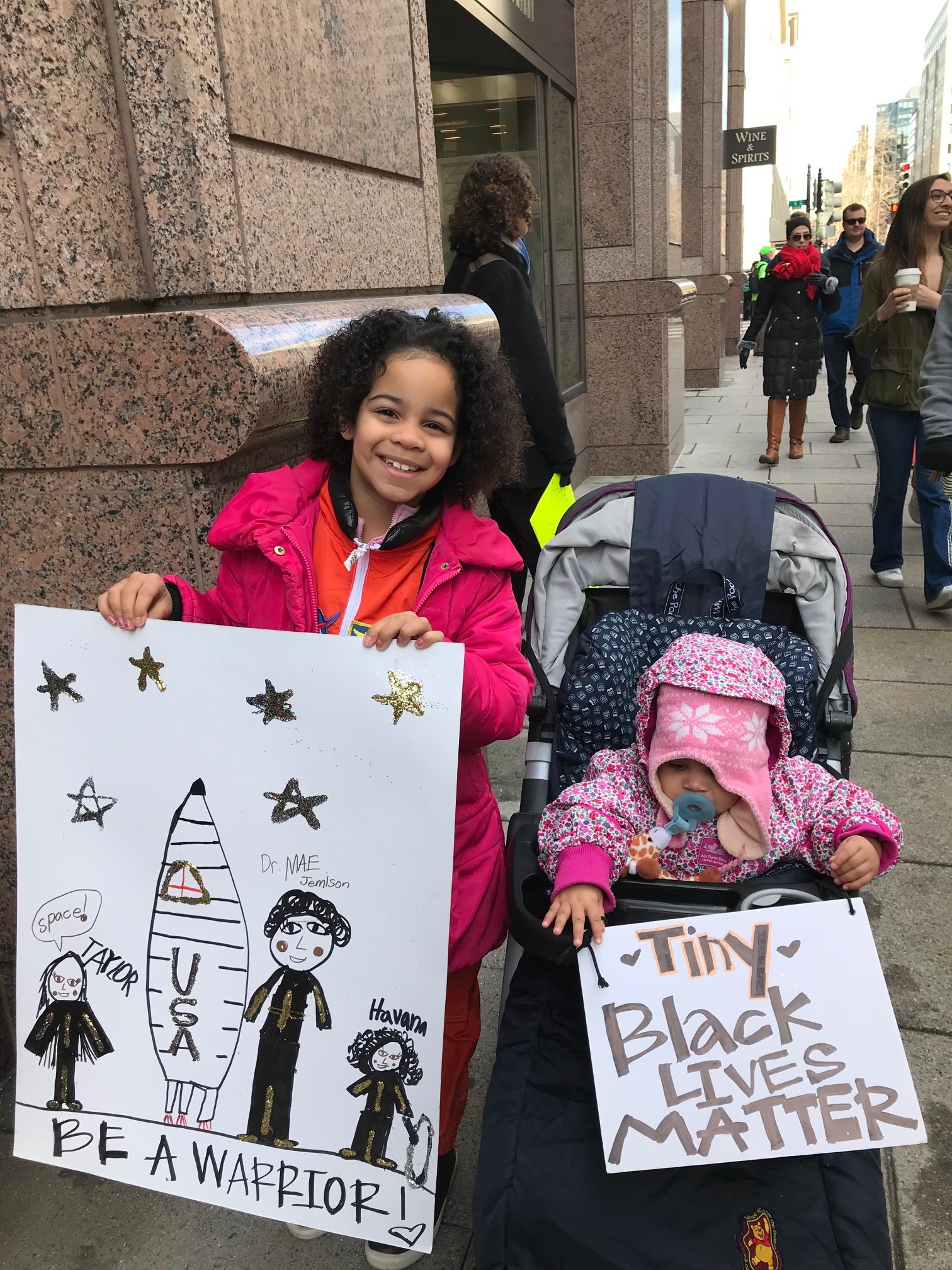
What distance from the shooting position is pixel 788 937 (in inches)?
65.4

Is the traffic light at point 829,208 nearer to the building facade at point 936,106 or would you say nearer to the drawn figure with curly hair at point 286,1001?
the building facade at point 936,106

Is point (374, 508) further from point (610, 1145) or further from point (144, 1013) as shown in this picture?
point (610, 1145)

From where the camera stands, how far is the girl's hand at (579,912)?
1716mm

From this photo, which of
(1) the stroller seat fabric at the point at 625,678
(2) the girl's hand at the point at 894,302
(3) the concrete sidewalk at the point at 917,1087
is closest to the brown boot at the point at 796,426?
(2) the girl's hand at the point at 894,302

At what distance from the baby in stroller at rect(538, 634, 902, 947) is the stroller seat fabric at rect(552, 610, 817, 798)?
0.18 metres

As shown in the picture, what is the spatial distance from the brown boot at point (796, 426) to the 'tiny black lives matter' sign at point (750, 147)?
10.1 m

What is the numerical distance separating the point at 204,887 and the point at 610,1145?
82cm

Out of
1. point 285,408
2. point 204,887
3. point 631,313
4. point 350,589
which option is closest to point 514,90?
point 631,313

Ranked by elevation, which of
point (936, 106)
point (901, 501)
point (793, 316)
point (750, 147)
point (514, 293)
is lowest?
point (901, 501)

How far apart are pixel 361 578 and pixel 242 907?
65 cm

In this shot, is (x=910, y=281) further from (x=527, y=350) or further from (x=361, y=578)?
(x=361, y=578)

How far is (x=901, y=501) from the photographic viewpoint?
570 centimetres

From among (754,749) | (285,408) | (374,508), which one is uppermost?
(285,408)

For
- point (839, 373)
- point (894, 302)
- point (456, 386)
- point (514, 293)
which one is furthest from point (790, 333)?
point (456, 386)
